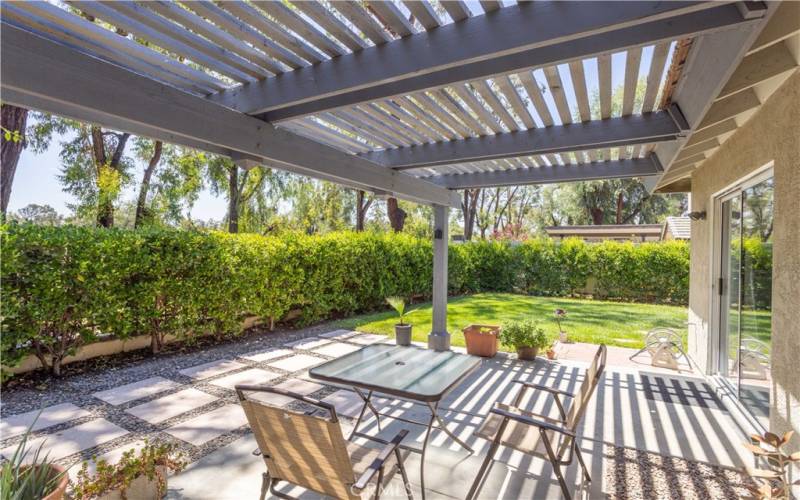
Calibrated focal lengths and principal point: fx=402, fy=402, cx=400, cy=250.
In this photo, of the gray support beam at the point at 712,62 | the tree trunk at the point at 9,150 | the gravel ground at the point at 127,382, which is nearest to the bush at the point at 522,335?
the gravel ground at the point at 127,382

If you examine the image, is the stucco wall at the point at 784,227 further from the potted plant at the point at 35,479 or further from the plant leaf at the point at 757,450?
the potted plant at the point at 35,479

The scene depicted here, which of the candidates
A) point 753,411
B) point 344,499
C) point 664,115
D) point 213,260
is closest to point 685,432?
point 753,411

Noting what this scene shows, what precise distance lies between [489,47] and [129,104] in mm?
2085

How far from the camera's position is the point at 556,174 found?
5555mm

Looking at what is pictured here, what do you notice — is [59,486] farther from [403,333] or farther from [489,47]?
[403,333]

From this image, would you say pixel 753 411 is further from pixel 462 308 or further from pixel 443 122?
pixel 462 308

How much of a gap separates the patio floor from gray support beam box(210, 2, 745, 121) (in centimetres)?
272

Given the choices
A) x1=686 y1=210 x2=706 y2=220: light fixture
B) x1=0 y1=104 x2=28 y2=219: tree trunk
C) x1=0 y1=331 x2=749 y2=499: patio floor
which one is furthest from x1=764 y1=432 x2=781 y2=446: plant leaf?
x1=0 y1=104 x2=28 y2=219: tree trunk

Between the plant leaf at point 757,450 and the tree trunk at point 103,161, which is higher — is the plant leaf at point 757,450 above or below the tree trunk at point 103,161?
below

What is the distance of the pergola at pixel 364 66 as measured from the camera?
75.5 inches

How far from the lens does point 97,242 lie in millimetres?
5082

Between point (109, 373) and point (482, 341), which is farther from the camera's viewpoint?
point (482, 341)

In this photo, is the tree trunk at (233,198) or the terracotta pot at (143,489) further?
the tree trunk at (233,198)

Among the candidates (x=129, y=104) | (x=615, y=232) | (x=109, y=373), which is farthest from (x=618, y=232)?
(x=129, y=104)
